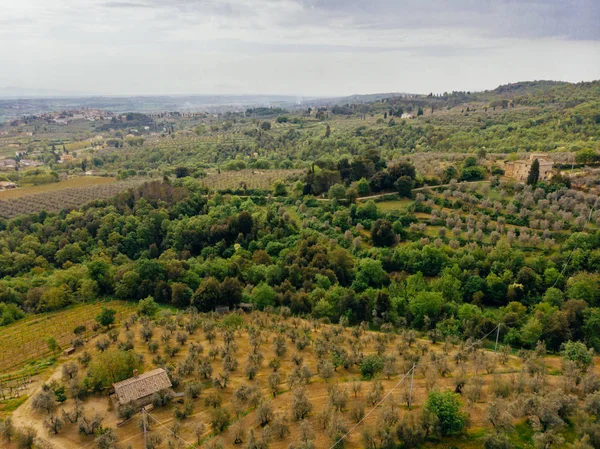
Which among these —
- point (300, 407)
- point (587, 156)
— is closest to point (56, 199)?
point (300, 407)

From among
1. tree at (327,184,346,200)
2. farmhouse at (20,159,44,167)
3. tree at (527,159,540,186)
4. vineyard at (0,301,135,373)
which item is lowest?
vineyard at (0,301,135,373)

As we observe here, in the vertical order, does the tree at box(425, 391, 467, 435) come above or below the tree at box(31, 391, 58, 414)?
above

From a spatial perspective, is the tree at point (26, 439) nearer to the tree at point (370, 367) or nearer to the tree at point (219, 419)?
the tree at point (219, 419)

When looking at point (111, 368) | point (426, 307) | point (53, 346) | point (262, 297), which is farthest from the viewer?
point (262, 297)

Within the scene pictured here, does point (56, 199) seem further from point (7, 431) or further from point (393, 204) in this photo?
point (7, 431)

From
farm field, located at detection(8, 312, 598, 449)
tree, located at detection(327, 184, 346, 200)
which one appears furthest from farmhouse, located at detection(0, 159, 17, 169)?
farm field, located at detection(8, 312, 598, 449)

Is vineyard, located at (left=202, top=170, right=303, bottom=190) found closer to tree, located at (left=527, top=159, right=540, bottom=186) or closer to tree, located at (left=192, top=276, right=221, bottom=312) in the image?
tree, located at (left=192, top=276, right=221, bottom=312)
